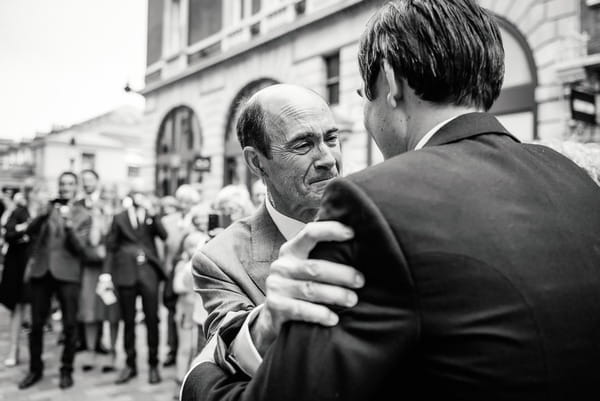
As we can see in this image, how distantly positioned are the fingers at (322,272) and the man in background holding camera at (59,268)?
523 cm

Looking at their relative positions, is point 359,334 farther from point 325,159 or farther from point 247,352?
point 325,159

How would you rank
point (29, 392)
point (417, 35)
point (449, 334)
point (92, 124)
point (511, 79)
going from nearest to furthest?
point (449, 334) → point (417, 35) → point (29, 392) → point (511, 79) → point (92, 124)

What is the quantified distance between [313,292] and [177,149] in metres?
18.9

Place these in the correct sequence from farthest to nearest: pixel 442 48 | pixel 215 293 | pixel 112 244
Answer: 1. pixel 112 244
2. pixel 215 293
3. pixel 442 48

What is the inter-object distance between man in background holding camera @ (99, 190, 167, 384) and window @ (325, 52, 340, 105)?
295 inches

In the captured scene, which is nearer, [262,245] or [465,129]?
[465,129]

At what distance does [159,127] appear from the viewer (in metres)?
19.6

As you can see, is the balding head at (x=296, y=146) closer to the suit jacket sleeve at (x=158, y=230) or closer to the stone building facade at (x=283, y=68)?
the stone building facade at (x=283, y=68)

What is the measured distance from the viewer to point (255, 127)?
179 centimetres

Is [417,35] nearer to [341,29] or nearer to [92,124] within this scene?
[341,29]

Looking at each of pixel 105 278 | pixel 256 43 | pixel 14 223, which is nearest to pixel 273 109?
pixel 105 278

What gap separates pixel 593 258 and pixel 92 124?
51.6m

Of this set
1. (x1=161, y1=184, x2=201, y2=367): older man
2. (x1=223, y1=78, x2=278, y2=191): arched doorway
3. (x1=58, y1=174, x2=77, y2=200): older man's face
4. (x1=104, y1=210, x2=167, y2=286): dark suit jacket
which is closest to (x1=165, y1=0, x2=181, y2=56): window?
(x1=223, y1=78, x2=278, y2=191): arched doorway

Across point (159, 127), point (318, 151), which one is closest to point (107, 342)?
point (318, 151)
